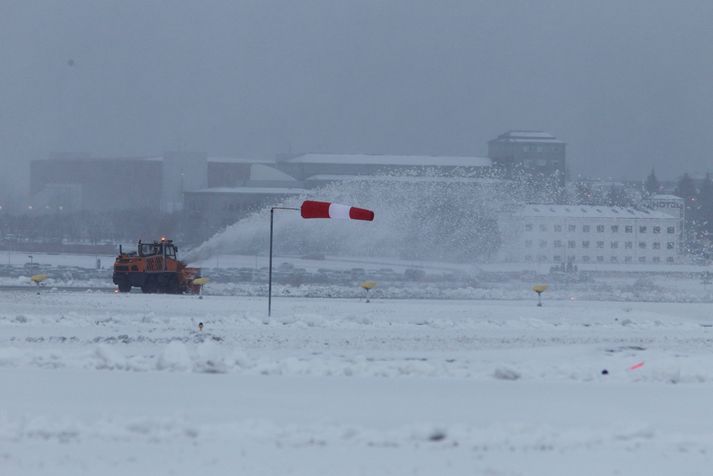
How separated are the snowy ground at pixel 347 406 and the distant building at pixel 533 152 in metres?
122

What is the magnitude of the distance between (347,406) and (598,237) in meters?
70.1

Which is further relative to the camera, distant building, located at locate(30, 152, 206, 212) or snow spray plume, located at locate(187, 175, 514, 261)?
distant building, located at locate(30, 152, 206, 212)

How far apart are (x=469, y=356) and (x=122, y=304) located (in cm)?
1530

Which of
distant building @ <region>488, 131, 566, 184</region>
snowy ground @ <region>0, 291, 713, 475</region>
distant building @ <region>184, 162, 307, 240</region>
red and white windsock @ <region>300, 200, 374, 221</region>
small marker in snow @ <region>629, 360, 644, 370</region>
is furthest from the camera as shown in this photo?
distant building @ <region>488, 131, 566, 184</region>

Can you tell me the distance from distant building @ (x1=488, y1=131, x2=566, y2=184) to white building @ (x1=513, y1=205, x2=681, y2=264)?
198ft

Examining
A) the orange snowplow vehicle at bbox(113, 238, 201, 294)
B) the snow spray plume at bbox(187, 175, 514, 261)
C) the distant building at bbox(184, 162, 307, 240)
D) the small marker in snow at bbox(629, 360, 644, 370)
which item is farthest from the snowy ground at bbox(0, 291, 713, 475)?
the distant building at bbox(184, 162, 307, 240)

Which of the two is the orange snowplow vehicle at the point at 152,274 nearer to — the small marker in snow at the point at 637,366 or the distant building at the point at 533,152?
the small marker in snow at the point at 637,366

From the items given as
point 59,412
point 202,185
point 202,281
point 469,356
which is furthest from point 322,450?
point 202,185

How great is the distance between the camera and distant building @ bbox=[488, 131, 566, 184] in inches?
5551

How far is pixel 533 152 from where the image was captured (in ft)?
475

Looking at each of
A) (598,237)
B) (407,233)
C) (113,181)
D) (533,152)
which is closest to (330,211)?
(407,233)

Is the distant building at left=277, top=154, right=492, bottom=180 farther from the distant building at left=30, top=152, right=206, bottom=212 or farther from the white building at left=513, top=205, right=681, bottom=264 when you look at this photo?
the white building at left=513, top=205, right=681, bottom=264

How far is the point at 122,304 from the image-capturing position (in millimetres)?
29797

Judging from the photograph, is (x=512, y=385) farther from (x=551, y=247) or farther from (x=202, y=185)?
(x=202, y=185)
